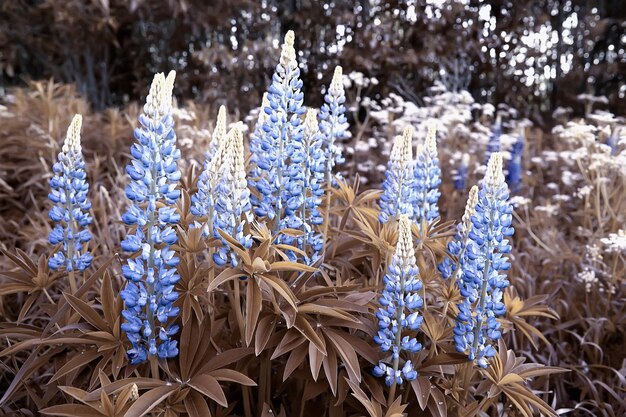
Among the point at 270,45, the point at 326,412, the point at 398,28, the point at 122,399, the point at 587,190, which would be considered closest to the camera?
the point at 122,399

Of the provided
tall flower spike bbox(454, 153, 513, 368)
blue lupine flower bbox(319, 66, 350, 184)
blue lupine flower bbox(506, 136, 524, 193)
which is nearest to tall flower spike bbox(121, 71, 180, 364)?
blue lupine flower bbox(319, 66, 350, 184)

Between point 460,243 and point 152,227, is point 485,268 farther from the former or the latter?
point 152,227

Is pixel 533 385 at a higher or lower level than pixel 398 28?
lower

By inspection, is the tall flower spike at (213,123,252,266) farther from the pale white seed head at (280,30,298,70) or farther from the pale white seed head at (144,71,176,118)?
the pale white seed head at (280,30,298,70)

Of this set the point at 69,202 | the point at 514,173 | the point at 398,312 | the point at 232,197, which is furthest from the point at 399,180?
the point at 514,173

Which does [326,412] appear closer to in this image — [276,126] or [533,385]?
[276,126]

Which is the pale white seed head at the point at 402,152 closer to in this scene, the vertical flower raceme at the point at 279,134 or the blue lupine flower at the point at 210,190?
the vertical flower raceme at the point at 279,134

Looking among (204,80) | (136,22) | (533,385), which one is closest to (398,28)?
(204,80)

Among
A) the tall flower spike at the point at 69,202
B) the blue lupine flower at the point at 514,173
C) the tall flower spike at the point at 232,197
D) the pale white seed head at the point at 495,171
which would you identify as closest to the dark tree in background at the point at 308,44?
the blue lupine flower at the point at 514,173
